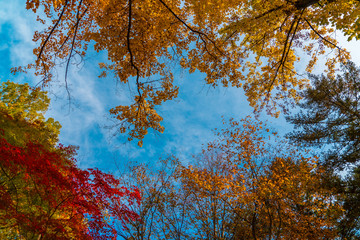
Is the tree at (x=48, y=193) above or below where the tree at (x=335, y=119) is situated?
below

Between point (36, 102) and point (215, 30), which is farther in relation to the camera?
point (36, 102)

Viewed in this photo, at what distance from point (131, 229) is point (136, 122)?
26.5 ft

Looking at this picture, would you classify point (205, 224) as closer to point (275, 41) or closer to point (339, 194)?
point (339, 194)

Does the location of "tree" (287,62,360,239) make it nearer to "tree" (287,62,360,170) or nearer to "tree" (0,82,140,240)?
"tree" (287,62,360,170)

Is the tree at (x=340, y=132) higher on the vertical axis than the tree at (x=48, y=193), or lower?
higher

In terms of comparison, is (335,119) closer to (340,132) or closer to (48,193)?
(340,132)

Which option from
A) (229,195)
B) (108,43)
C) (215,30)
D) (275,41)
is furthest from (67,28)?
(229,195)

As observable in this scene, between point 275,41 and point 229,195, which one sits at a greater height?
point 275,41

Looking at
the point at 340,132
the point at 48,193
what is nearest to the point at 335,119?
the point at 340,132

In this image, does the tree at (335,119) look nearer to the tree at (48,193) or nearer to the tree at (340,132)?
the tree at (340,132)

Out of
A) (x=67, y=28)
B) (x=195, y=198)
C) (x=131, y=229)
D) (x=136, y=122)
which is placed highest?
(x=67, y=28)

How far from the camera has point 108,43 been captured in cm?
501

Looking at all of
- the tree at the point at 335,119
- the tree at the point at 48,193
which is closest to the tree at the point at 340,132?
the tree at the point at 335,119

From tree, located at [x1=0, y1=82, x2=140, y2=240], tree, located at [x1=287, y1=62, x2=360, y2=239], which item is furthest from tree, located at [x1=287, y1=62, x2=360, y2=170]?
tree, located at [x1=0, y1=82, x2=140, y2=240]
